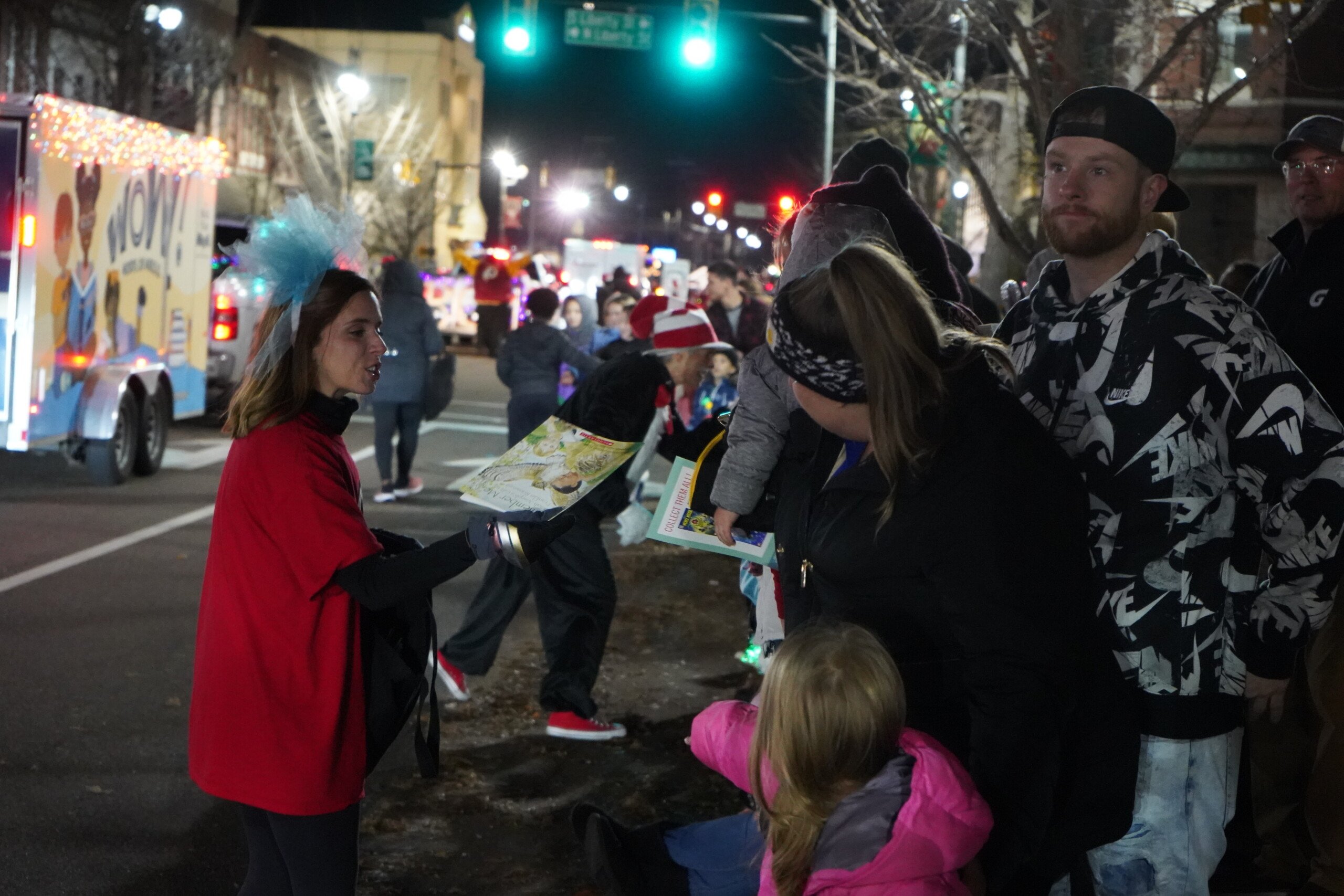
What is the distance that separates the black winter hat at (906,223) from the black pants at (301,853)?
223 cm

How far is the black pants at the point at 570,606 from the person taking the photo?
20.4 ft

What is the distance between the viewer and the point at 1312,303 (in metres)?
4.13


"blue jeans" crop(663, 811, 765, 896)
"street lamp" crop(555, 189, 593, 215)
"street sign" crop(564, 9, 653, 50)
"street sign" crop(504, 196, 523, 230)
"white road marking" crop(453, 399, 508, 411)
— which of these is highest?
"street lamp" crop(555, 189, 593, 215)

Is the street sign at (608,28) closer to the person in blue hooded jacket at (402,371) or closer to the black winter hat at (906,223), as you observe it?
the person in blue hooded jacket at (402,371)

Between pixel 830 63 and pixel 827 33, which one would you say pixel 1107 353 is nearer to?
pixel 830 63

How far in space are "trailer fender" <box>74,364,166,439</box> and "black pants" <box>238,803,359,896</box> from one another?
9302 millimetres

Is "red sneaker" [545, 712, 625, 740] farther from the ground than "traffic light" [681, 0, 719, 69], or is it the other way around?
"traffic light" [681, 0, 719, 69]

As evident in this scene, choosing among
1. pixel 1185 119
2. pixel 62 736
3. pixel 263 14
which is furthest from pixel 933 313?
pixel 263 14

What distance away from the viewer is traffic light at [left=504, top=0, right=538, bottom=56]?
18.8 m

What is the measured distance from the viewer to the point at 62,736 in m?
5.88

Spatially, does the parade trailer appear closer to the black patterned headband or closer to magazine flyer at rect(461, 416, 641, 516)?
magazine flyer at rect(461, 416, 641, 516)

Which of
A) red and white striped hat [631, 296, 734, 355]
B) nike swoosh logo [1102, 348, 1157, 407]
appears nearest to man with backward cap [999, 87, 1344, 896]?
nike swoosh logo [1102, 348, 1157, 407]

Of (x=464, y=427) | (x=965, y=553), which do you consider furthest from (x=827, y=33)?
(x=965, y=553)

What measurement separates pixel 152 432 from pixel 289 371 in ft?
34.6
